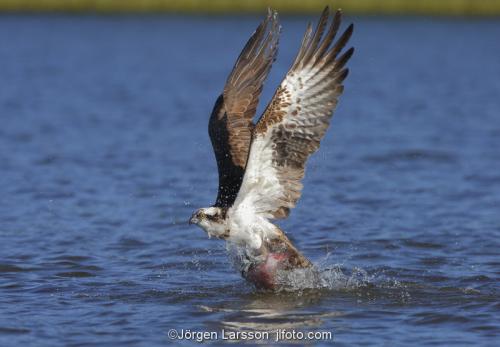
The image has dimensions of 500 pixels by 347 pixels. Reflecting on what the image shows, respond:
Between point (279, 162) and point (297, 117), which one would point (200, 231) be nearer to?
point (279, 162)

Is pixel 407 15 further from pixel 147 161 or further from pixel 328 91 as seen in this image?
pixel 328 91

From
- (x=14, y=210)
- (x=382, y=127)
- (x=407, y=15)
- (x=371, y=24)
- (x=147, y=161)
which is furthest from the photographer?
(x=407, y=15)

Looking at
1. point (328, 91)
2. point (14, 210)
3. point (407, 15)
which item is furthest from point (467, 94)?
point (407, 15)

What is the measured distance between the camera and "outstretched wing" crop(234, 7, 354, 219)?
830 cm

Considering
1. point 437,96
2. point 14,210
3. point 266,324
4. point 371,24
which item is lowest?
point 266,324

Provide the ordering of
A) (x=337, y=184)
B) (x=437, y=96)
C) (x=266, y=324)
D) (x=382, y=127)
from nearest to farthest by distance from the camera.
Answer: (x=266, y=324), (x=337, y=184), (x=382, y=127), (x=437, y=96)

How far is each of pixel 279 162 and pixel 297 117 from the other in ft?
1.26

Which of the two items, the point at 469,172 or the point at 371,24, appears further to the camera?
the point at 371,24

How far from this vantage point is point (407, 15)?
53.5m

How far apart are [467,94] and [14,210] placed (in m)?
14.5

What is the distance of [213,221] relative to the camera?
8.62m

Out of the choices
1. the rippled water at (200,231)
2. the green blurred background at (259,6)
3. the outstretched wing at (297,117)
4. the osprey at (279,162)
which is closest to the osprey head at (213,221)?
the osprey at (279,162)

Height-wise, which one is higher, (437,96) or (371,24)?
(371,24)

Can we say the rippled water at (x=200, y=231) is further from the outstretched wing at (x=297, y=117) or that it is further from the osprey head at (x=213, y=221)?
the outstretched wing at (x=297, y=117)
